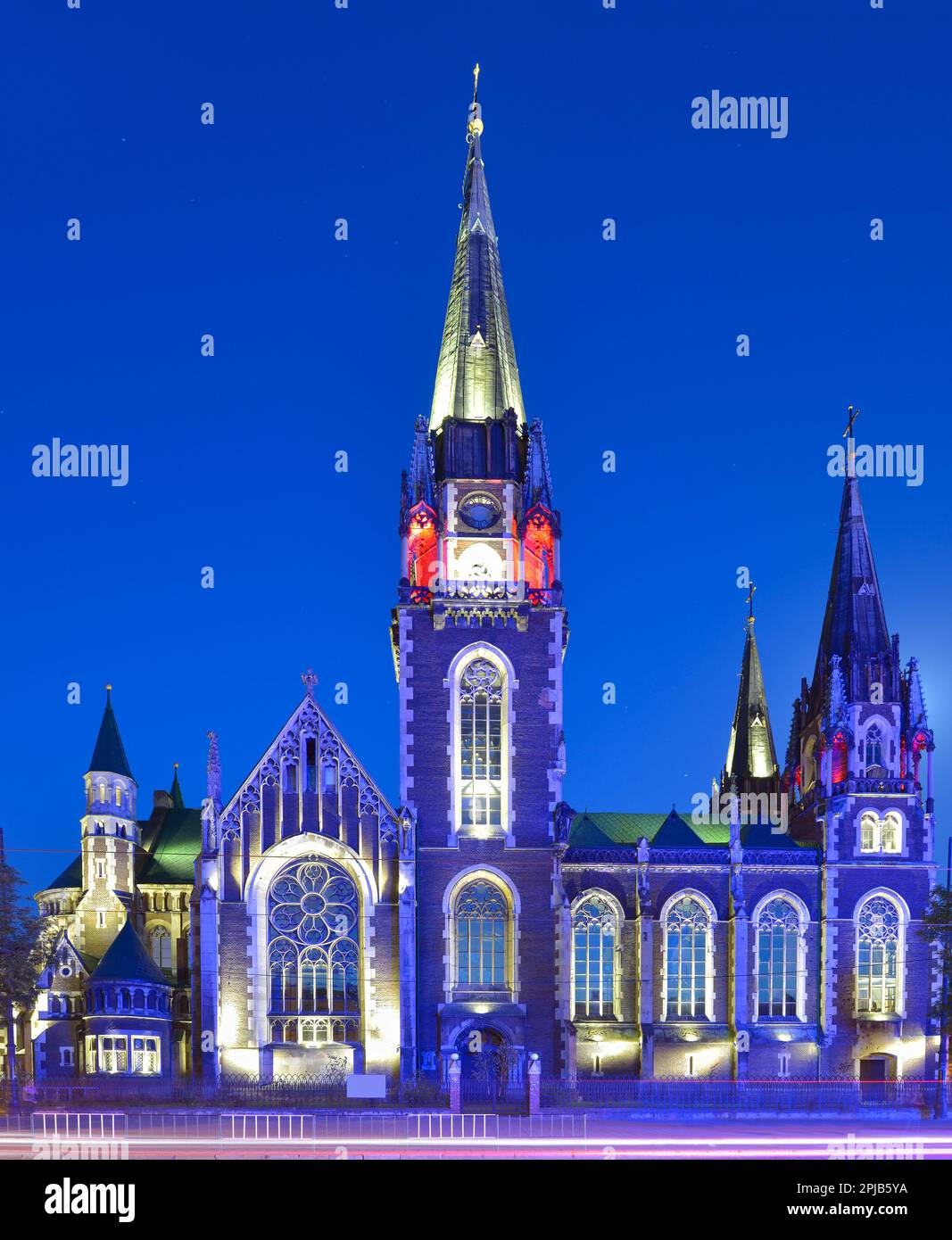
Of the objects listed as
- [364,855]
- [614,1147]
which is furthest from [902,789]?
[614,1147]

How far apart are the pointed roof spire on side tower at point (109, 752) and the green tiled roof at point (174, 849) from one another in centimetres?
479

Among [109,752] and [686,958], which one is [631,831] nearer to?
[686,958]

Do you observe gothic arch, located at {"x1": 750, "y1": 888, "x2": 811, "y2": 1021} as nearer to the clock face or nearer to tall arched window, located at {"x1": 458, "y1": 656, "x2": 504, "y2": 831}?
tall arched window, located at {"x1": 458, "y1": 656, "x2": 504, "y2": 831}

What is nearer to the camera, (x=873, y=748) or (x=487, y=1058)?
(x=487, y=1058)

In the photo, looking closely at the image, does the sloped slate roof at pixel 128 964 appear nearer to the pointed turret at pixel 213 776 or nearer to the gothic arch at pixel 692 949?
the pointed turret at pixel 213 776

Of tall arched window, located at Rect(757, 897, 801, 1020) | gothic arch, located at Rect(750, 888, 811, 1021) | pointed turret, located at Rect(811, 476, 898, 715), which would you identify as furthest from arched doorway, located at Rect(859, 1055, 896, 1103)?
pointed turret, located at Rect(811, 476, 898, 715)

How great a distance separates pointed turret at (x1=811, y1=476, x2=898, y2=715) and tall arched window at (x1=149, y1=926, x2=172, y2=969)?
3526 centimetres

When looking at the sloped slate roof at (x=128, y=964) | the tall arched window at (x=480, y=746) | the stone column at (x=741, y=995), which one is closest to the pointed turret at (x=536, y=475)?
the tall arched window at (x=480, y=746)

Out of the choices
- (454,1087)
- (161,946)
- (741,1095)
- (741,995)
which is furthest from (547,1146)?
(161,946)

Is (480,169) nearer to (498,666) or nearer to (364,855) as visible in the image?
(498,666)

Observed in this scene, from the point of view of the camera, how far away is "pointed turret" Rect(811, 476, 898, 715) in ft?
235

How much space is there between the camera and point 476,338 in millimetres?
73188

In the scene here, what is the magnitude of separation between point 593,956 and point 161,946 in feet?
76.9
